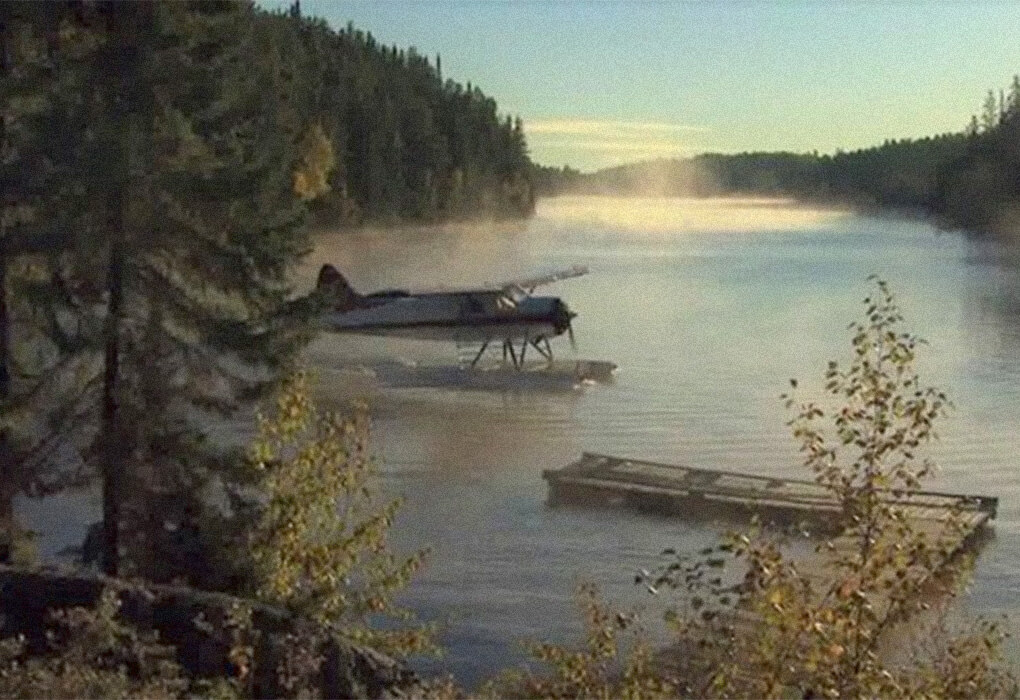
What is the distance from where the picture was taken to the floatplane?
113 feet

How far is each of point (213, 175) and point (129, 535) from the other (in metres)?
3.05

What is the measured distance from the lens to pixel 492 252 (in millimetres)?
83250

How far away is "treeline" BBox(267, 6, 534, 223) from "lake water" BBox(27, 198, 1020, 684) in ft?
82.2

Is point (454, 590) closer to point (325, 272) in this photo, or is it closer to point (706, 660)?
point (706, 660)

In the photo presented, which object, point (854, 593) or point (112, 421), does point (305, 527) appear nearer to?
point (112, 421)

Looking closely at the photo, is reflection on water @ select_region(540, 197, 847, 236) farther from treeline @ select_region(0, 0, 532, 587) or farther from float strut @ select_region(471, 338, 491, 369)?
treeline @ select_region(0, 0, 532, 587)

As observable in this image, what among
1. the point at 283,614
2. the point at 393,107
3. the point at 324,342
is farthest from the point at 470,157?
the point at 283,614

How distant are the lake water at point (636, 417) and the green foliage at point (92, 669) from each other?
692cm

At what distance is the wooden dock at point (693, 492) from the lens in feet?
63.5

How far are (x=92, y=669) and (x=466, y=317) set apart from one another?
28998 mm

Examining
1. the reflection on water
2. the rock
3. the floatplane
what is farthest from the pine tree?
the reflection on water

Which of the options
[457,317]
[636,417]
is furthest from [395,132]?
[636,417]

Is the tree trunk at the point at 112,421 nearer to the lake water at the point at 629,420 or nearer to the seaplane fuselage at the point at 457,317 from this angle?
the lake water at the point at 629,420

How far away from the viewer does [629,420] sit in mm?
26766
